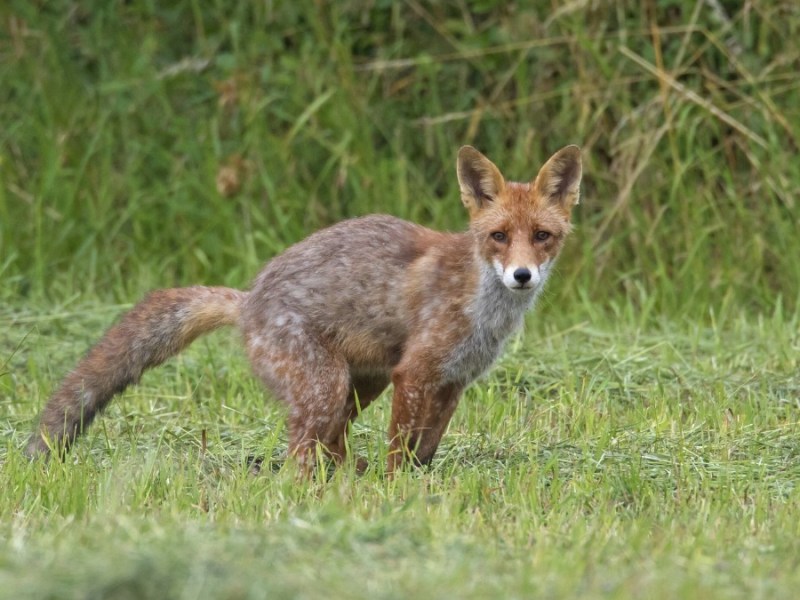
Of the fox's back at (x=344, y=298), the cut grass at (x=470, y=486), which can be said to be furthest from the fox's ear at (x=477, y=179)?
the cut grass at (x=470, y=486)

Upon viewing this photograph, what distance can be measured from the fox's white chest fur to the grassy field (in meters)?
0.38

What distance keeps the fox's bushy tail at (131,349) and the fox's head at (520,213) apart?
118 cm

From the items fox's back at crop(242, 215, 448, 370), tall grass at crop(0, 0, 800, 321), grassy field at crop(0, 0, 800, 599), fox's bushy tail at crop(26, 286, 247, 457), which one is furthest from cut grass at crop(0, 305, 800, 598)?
tall grass at crop(0, 0, 800, 321)

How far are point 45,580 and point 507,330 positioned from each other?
3.23 meters

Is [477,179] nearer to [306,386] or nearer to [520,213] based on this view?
[520,213]

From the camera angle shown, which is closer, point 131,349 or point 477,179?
point 131,349

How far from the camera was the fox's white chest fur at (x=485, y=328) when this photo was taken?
20.9 feet

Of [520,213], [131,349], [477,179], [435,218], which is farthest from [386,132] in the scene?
[131,349]

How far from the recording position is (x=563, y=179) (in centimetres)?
667

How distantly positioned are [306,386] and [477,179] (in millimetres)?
1253

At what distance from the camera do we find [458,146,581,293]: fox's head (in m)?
6.24

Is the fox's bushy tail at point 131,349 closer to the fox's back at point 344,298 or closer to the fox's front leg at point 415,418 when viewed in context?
the fox's back at point 344,298

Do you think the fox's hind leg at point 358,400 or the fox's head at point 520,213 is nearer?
the fox's head at point 520,213

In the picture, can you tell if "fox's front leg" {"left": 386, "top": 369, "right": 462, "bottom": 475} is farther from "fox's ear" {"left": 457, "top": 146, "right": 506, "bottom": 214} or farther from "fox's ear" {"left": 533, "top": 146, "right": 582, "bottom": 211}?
"fox's ear" {"left": 533, "top": 146, "right": 582, "bottom": 211}
